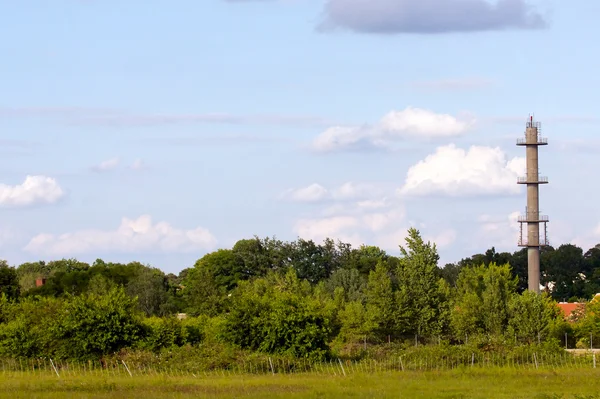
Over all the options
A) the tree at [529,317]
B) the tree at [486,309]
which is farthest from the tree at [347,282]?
the tree at [529,317]

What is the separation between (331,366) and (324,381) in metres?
10.1

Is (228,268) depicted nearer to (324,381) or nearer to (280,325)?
(280,325)

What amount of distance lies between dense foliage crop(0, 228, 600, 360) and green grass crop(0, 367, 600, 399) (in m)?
7.31

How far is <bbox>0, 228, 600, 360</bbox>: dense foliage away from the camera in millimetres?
64188

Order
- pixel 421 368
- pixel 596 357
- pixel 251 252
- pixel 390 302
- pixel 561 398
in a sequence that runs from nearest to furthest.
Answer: pixel 561 398 < pixel 421 368 < pixel 596 357 < pixel 390 302 < pixel 251 252

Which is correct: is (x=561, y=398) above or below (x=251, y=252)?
below

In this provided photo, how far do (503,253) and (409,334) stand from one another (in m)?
76.3

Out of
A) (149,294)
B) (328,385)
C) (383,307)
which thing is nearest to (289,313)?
(328,385)

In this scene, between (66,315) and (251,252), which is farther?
(251,252)

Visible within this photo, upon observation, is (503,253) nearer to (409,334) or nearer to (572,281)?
(572,281)

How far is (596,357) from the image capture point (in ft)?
207

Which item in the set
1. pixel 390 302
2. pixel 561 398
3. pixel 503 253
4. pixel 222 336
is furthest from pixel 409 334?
pixel 503 253

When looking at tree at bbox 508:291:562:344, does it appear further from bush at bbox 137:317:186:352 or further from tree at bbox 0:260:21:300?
tree at bbox 0:260:21:300

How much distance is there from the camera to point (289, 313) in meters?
64.2
